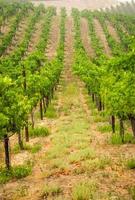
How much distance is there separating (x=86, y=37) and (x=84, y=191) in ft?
359

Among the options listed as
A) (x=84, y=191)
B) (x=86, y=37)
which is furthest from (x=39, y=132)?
(x=86, y=37)

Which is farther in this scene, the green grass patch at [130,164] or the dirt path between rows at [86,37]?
the dirt path between rows at [86,37]

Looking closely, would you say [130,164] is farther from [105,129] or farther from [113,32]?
[113,32]

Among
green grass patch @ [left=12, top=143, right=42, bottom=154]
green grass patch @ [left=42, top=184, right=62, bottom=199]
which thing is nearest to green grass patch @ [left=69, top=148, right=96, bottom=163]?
green grass patch @ [left=12, top=143, right=42, bottom=154]

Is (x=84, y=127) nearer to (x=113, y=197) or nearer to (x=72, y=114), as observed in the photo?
(x=72, y=114)

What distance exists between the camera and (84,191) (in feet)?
65.3

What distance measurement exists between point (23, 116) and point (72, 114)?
27069 mm

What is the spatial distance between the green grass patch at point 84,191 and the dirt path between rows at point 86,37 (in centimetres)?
8483

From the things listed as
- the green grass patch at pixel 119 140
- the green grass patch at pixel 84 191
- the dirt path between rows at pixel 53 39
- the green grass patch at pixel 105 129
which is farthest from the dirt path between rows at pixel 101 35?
the green grass patch at pixel 84 191

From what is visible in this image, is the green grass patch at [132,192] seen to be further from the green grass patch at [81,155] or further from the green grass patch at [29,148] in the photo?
the green grass patch at [29,148]

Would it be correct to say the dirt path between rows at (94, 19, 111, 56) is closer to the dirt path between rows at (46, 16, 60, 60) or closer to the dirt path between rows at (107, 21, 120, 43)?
the dirt path between rows at (107, 21, 120, 43)

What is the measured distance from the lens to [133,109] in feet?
99.1

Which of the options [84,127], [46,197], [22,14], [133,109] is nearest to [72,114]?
[84,127]

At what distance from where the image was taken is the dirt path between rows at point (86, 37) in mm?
109550
